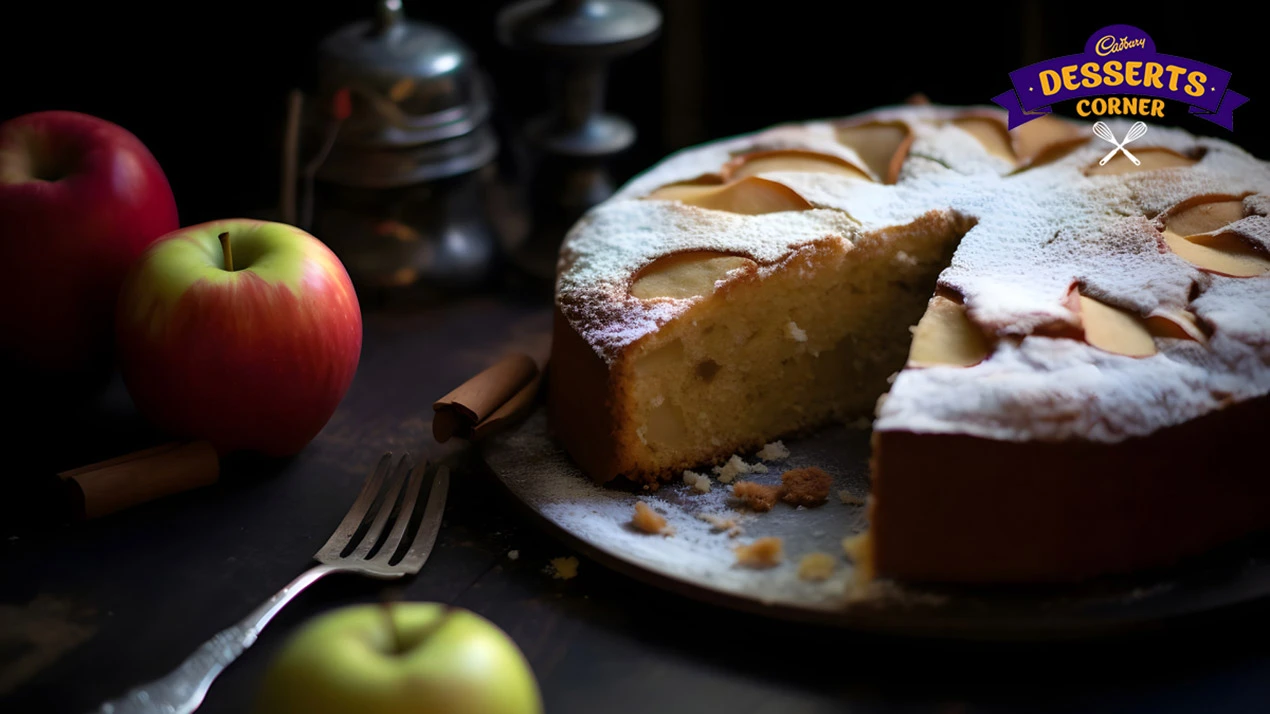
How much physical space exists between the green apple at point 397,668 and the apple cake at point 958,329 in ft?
1.99

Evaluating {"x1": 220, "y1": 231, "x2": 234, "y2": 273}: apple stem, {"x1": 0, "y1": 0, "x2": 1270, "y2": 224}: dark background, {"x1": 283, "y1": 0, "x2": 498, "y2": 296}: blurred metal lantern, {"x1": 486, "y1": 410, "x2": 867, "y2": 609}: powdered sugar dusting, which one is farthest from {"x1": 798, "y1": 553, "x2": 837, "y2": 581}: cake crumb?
{"x1": 0, "y1": 0, "x2": 1270, "y2": 224}: dark background

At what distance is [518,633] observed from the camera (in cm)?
148

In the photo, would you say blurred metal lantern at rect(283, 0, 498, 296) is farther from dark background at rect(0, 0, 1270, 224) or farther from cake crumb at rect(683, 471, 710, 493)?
cake crumb at rect(683, 471, 710, 493)

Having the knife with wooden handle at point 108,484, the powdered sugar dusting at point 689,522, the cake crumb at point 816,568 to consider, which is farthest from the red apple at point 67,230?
the cake crumb at point 816,568

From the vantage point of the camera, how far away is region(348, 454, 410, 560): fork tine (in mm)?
1605

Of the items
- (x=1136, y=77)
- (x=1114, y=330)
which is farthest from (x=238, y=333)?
(x=1136, y=77)

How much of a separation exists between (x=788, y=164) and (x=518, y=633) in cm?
122

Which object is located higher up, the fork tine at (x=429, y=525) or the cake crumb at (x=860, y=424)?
the fork tine at (x=429, y=525)

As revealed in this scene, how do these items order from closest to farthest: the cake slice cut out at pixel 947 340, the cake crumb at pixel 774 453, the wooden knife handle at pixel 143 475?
the cake slice cut out at pixel 947 340, the wooden knife handle at pixel 143 475, the cake crumb at pixel 774 453

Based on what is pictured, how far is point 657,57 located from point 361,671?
2.27 m

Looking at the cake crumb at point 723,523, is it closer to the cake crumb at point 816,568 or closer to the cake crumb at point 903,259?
the cake crumb at point 816,568

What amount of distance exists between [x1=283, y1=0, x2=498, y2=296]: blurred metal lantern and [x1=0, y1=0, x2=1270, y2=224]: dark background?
0.15 meters

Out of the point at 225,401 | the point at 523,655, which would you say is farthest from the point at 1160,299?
the point at 225,401

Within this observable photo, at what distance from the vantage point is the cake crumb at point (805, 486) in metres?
1.74
